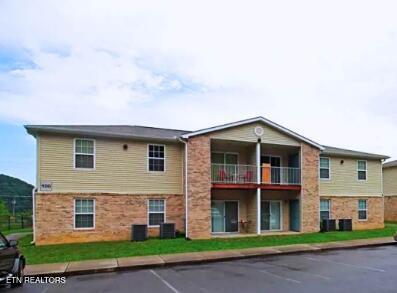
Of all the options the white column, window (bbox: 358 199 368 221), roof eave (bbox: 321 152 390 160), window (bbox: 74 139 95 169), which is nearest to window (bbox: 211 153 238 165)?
the white column

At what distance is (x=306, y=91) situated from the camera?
75.6 feet

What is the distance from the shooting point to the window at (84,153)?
18.3 metres

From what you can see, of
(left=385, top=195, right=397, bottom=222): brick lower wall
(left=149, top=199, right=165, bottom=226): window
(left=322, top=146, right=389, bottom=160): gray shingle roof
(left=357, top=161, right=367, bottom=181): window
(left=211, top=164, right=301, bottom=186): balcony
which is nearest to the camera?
(left=149, top=199, right=165, bottom=226): window

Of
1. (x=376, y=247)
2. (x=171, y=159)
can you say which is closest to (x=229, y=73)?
(x=171, y=159)

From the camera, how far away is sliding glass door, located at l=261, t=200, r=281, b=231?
23250 millimetres

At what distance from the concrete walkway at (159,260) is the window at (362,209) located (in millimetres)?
8749

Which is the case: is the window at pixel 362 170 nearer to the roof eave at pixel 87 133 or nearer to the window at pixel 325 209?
the window at pixel 325 209

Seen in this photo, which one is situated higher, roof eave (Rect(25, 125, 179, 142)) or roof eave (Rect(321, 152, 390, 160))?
roof eave (Rect(25, 125, 179, 142))

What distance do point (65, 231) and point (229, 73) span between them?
1093 centimetres

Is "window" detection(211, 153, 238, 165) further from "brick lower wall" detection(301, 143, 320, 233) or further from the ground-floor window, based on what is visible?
"brick lower wall" detection(301, 143, 320, 233)

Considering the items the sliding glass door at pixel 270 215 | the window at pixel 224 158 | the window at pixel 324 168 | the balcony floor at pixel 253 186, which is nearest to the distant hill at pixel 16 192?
the window at pixel 224 158

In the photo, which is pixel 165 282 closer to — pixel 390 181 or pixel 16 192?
pixel 390 181

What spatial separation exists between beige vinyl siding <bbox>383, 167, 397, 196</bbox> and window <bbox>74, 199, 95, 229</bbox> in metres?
25.5

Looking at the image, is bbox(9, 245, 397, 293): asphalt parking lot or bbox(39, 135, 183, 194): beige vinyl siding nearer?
bbox(9, 245, 397, 293): asphalt parking lot
